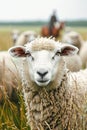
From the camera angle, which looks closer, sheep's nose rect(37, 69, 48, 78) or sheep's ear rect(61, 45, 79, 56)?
sheep's nose rect(37, 69, 48, 78)

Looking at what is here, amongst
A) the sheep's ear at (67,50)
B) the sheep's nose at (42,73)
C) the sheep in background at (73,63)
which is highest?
the sheep's ear at (67,50)

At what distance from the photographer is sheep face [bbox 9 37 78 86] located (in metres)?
4.00

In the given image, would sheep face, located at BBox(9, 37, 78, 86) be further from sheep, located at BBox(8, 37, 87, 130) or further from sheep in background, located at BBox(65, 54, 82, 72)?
sheep in background, located at BBox(65, 54, 82, 72)

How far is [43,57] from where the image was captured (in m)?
4.19

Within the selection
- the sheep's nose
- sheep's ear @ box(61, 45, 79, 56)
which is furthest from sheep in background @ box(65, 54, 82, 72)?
the sheep's nose

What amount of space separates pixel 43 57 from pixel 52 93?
17.0 inches

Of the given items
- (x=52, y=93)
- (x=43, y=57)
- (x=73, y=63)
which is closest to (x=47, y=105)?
(x=52, y=93)

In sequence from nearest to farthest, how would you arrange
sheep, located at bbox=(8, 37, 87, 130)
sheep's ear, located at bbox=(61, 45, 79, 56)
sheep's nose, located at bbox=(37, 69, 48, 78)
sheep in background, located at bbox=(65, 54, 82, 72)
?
sheep's nose, located at bbox=(37, 69, 48, 78) < sheep, located at bbox=(8, 37, 87, 130) < sheep's ear, located at bbox=(61, 45, 79, 56) < sheep in background, located at bbox=(65, 54, 82, 72)

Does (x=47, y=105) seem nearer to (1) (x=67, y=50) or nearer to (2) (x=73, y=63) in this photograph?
(1) (x=67, y=50)

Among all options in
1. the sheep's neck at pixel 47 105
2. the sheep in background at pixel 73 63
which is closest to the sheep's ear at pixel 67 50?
the sheep's neck at pixel 47 105

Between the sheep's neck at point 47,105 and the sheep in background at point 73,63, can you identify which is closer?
the sheep's neck at point 47,105

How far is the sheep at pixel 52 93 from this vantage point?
14.1 feet

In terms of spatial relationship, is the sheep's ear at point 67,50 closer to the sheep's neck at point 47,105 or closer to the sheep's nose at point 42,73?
the sheep's neck at point 47,105

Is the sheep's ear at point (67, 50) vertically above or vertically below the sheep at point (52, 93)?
above
